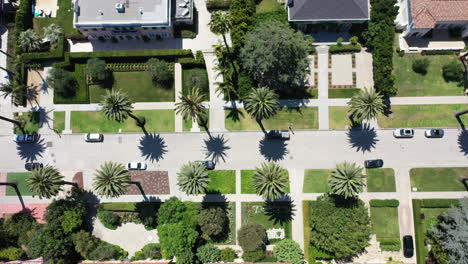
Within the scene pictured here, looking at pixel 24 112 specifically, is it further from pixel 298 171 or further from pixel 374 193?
pixel 374 193

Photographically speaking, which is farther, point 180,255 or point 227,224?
point 227,224

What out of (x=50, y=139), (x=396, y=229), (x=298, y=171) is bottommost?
(x=396, y=229)

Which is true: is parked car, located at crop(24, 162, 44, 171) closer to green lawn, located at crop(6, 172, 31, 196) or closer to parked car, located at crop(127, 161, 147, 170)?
green lawn, located at crop(6, 172, 31, 196)

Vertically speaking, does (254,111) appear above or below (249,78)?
below

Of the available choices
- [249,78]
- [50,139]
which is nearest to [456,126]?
[249,78]

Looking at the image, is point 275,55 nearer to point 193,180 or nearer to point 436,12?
point 193,180

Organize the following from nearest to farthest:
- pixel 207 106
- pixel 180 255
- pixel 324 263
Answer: pixel 180 255 → pixel 324 263 → pixel 207 106

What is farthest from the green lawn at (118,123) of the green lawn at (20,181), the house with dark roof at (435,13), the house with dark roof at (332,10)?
the house with dark roof at (435,13)
